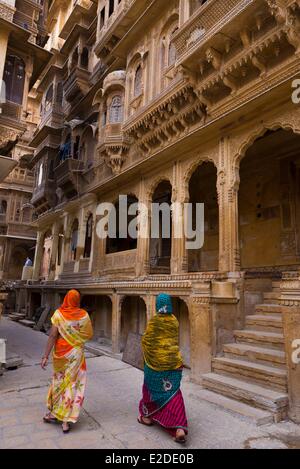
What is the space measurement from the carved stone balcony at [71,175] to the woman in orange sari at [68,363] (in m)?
11.5

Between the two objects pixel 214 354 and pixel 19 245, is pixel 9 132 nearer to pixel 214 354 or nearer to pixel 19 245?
pixel 214 354

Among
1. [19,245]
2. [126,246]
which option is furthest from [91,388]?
[19,245]

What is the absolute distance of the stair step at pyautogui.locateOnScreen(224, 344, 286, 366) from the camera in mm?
5163

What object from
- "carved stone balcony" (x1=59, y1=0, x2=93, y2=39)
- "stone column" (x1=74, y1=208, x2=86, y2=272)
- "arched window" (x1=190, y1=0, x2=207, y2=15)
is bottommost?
"stone column" (x1=74, y1=208, x2=86, y2=272)

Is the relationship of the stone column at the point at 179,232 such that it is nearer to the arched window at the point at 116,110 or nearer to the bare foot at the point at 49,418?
the arched window at the point at 116,110

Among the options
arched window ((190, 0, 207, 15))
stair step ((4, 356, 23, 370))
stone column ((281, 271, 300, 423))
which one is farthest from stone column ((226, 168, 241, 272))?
stair step ((4, 356, 23, 370))

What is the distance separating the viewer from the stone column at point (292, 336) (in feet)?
14.4

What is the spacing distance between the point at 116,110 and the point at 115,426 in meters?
10.8

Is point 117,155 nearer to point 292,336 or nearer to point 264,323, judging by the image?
point 264,323

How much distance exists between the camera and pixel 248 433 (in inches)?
154

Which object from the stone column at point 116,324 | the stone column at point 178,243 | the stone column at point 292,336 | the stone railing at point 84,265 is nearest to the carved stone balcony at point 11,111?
the stone railing at point 84,265

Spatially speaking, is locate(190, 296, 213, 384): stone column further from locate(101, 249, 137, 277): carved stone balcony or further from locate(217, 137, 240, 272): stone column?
locate(101, 249, 137, 277): carved stone balcony

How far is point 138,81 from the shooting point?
445 inches

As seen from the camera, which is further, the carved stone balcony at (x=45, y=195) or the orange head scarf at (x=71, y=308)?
the carved stone balcony at (x=45, y=195)
